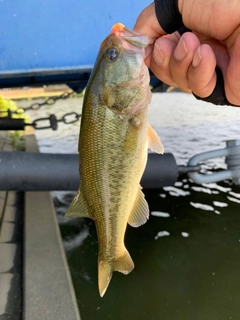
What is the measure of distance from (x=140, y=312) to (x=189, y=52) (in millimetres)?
2581

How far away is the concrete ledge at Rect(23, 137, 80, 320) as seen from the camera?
107 inches

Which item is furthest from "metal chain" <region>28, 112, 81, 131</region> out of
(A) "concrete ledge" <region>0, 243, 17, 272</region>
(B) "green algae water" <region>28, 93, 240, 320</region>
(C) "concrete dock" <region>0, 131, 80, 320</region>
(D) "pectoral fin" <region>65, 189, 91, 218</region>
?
(D) "pectoral fin" <region>65, 189, 91, 218</region>

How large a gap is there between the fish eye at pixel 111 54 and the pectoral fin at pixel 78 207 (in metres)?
0.60

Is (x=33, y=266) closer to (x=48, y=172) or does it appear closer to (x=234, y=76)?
(x=48, y=172)

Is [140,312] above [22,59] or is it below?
below

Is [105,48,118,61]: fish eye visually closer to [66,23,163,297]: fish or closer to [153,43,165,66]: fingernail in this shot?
[66,23,163,297]: fish

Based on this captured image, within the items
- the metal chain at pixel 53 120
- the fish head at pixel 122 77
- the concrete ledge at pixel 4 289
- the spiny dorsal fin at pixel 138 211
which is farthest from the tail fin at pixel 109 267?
the metal chain at pixel 53 120

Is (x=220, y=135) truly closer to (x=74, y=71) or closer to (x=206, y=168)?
(x=206, y=168)

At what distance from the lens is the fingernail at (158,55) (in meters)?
1.58

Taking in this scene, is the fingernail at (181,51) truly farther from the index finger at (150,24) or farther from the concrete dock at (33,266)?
the concrete dock at (33,266)

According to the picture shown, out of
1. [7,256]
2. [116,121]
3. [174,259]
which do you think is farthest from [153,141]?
[174,259]

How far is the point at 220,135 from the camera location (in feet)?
29.1

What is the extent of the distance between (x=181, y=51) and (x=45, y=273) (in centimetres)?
230

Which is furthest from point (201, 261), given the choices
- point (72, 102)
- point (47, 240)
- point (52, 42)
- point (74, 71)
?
point (72, 102)
